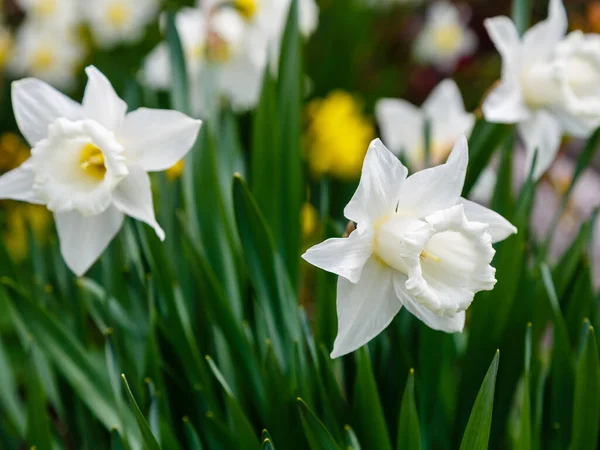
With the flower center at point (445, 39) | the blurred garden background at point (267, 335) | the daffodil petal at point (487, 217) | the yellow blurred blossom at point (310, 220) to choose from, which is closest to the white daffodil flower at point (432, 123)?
the blurred garden background at point (267, 335)

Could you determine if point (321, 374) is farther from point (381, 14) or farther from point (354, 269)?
point (381, 14)

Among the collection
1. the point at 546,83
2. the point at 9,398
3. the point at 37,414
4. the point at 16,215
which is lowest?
the point at 16,215

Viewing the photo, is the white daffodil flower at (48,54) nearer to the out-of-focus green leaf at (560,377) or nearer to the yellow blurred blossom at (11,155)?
the yellow blurred blossom at (11,155)

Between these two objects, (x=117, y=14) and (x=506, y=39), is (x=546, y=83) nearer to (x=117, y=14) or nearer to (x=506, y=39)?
(x=506, y=39)

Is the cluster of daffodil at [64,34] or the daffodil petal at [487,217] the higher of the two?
the daffodil petal at [487,217]

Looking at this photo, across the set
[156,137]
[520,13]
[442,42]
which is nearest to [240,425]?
[156,137]

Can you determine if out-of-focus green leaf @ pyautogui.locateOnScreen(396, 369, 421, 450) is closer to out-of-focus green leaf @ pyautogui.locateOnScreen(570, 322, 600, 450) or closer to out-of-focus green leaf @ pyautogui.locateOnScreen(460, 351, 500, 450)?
out-of-focus green leaf @ pyautogui.locateOnScreen(460, 351, 500, 450)

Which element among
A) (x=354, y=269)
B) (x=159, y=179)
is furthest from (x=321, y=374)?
(x=159, y=179)
